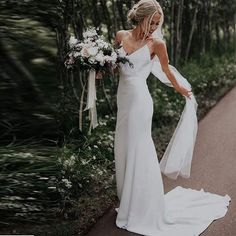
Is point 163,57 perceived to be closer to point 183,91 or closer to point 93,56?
point 183,91

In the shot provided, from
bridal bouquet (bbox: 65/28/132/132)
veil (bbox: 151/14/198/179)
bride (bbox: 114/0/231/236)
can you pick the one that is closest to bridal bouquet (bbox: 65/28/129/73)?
bridal bouquet (bbox: 65/28/132/132)

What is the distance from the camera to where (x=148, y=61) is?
4.33 metres

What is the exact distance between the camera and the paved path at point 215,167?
4439 millimetres

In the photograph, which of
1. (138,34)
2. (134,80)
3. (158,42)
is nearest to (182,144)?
(134,80)

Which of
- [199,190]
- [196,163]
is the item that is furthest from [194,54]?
[199,190]

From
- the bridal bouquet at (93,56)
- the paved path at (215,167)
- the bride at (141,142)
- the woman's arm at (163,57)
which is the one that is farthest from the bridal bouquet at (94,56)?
the paved path at (215,167)

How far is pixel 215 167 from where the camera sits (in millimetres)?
5766

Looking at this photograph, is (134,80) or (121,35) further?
(121,35)

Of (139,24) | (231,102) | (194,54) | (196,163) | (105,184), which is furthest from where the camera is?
(194,54)

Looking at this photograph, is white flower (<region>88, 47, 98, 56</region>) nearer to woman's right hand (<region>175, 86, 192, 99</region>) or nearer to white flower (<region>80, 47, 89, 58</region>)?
white flower (<region>80, 47, 89, 58</region>)

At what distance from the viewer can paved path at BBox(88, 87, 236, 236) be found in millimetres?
4439

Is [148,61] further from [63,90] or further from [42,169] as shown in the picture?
[63,90]

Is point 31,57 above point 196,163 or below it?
above

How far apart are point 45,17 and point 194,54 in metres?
5.85
